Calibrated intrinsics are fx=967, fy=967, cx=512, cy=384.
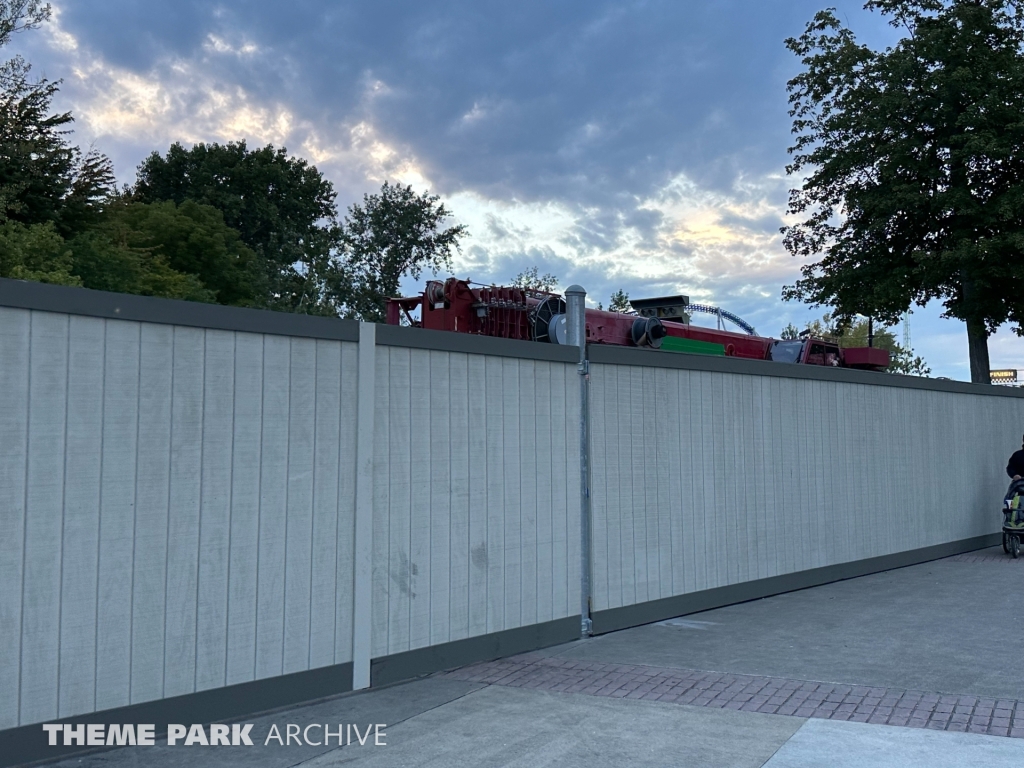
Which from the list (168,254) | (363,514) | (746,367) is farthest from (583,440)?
(168,254)

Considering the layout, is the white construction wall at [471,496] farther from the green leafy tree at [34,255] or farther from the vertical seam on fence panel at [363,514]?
the green leafy tree at [34,255]

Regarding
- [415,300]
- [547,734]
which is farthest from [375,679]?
[415,300]

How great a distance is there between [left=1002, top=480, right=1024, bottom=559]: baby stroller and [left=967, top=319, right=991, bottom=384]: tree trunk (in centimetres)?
1737

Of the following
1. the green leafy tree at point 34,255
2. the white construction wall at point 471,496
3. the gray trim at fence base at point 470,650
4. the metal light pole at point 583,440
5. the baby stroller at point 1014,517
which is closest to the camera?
the gray trim at fence base at point 470,650

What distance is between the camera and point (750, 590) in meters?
10.4

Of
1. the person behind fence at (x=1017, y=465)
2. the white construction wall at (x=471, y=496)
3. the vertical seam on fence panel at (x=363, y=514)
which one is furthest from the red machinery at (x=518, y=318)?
the vertical seam on fence panel at (x=363, y=514)

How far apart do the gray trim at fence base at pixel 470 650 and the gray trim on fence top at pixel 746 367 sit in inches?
94.9

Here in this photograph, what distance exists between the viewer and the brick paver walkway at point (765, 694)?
584 cm

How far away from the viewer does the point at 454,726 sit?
578 centimetres

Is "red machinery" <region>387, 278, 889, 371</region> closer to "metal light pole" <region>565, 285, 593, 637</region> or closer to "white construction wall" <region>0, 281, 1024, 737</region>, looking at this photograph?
"white construction wall" <region>0, 281, 1024, 737</region>

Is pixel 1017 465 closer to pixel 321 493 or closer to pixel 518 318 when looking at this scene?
pixel 518 318

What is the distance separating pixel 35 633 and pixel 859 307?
30937mm

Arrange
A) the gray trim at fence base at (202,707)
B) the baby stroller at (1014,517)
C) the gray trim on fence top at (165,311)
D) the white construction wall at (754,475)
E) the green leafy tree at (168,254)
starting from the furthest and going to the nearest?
the green leafy tree at (168,254), the baby stroller at (1014,517), the white construction wall at (754,475), the gray trim on fence top at (165,311), the gray trim at fence base at (202,707)

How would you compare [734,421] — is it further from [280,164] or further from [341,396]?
[280,164]
